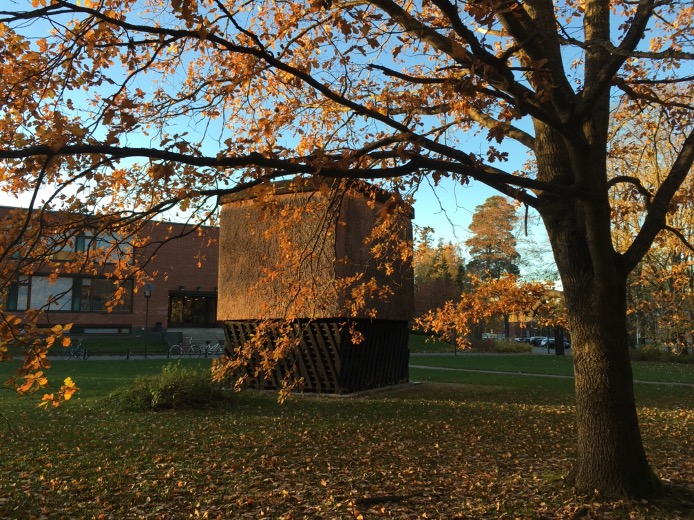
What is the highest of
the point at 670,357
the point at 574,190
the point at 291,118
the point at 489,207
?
the point at 489,207

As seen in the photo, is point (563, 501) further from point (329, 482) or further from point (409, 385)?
point (409, 385)

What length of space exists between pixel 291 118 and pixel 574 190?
4.50m

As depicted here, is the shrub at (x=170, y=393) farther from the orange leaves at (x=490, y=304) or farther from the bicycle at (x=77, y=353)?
the bicycle at (x=77, y=353)

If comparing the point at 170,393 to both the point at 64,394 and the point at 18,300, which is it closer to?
the point at 64,394

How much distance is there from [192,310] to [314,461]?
35.8m

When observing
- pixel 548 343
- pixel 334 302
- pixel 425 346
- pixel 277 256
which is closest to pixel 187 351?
pixel 277 256

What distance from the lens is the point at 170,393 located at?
11.1 metres

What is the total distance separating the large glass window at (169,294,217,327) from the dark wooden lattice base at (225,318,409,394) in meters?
26.7

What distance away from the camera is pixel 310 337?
13500mm

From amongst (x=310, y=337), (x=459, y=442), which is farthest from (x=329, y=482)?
(x=310, y=337)

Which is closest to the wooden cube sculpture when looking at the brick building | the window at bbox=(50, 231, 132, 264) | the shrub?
the shrub

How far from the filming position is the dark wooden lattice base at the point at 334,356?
525 inches

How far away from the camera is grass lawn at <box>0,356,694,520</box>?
5082 mm

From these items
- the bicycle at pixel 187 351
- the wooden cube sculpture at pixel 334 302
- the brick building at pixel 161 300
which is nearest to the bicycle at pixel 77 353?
the bicycle at pixel 187 351
